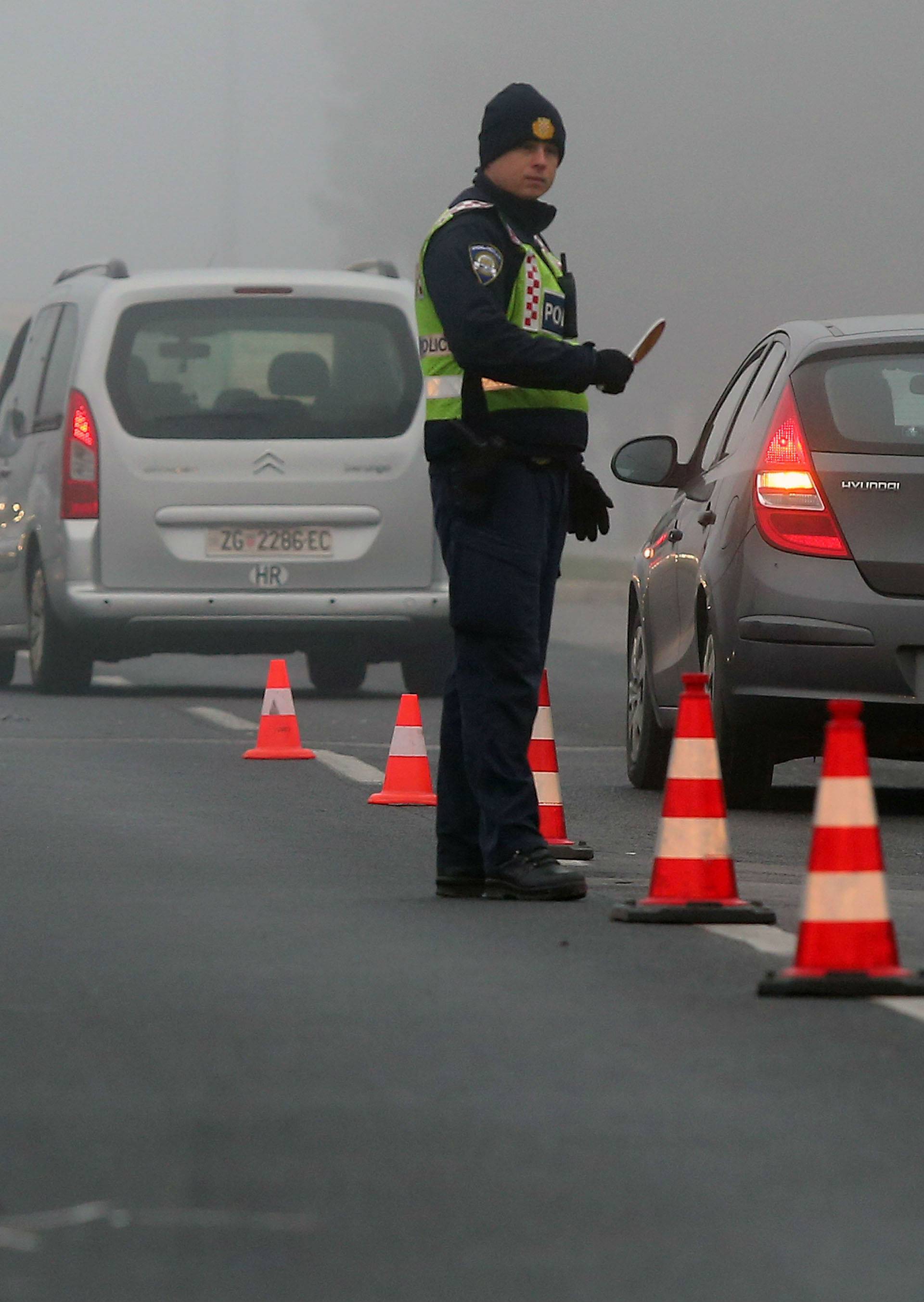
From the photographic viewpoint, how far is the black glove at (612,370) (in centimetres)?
760

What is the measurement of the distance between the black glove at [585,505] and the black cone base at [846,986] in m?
2.10

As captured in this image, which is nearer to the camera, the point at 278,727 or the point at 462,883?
the point at 462,883

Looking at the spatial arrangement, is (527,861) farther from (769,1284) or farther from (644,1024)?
(769,1284)

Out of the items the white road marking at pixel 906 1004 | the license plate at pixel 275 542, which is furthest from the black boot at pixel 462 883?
the license plate at pixel 275 542

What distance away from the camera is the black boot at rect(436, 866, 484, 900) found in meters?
7.78

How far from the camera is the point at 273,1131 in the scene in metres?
4.79

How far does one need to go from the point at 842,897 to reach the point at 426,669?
10.5 metres

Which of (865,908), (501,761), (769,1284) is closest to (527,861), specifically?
(501,761)

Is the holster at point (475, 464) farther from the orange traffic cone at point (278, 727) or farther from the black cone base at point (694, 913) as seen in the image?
the orange traffic cone at point (278, 727)

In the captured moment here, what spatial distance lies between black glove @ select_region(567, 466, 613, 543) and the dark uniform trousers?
0.51 feet

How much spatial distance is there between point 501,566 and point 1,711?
7.69 metres

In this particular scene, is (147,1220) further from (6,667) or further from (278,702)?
(6,667)

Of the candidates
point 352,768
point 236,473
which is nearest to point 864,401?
point 352,768

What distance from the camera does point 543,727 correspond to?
353 inches
